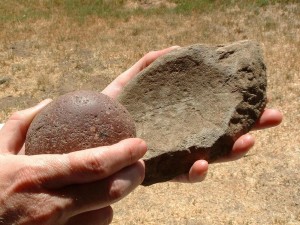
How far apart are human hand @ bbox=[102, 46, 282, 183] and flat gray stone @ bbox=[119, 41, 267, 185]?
52 millimetres

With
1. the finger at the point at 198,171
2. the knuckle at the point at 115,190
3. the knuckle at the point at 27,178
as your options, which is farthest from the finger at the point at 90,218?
the finger at the point at 198,171

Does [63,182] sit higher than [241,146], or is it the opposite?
[63,182]

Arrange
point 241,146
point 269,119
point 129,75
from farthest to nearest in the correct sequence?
1. point 129,75
2. point 269,119
3. point 241,146

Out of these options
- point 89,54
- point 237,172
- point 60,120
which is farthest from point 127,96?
point 89,54

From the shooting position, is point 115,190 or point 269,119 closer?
point 115,190

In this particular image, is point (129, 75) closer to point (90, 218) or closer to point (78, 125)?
point (78, 125)

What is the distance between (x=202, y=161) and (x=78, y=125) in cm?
100

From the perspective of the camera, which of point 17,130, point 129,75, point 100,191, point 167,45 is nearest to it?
point 100,191

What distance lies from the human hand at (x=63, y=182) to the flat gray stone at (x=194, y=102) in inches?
36.8

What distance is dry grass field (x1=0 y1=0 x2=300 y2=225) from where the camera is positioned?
21.5 feet

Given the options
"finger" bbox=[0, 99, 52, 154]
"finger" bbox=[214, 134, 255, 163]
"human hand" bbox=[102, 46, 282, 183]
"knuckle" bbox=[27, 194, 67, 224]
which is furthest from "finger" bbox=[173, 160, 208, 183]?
"knuckle" bbox=[27, 194, 67, 224]

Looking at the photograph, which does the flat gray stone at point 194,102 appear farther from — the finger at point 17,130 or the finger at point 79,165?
the finger at point 79,165

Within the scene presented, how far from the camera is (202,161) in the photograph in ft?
11.2

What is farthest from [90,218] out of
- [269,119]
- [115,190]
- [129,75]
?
[129,75]
